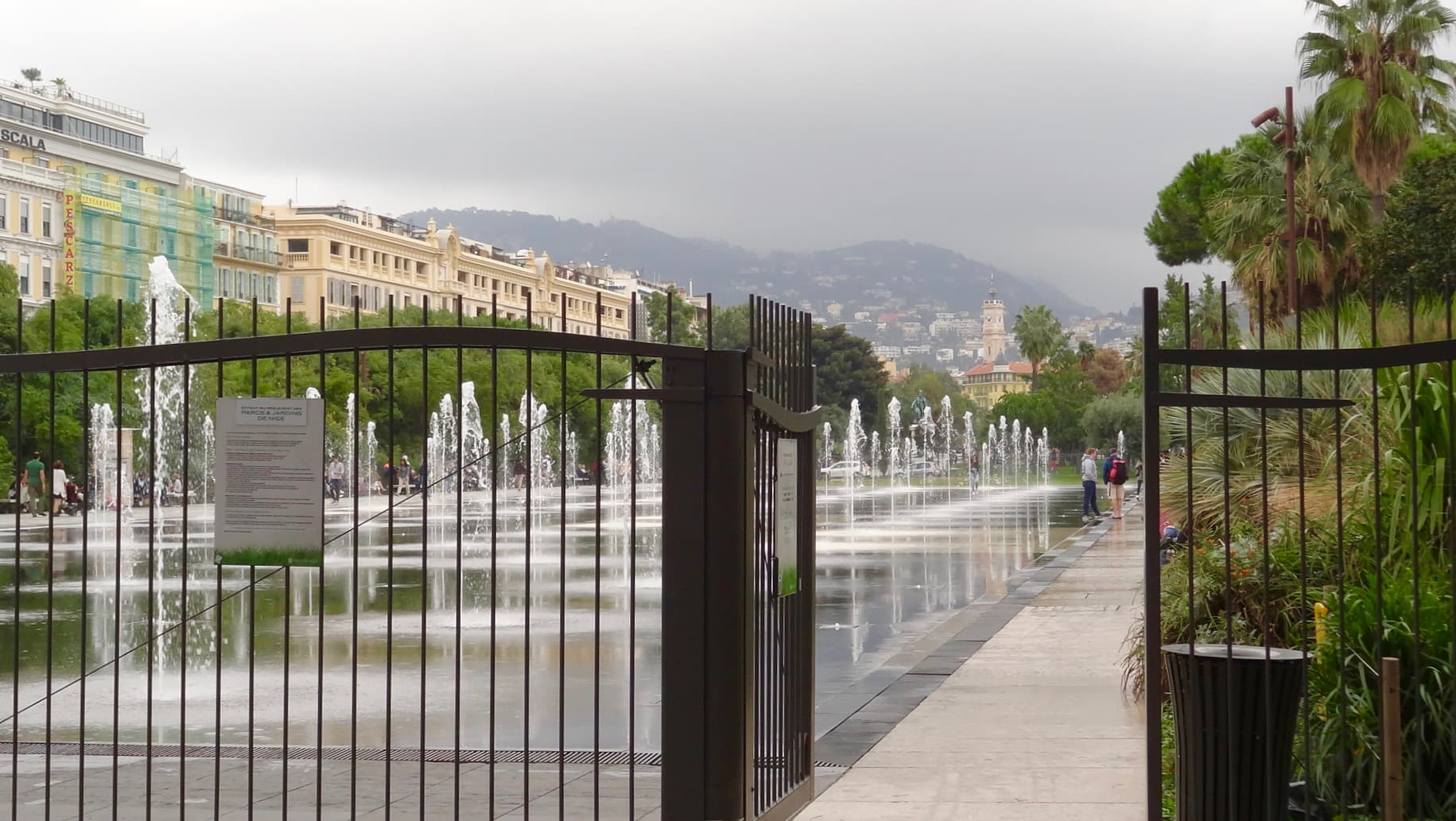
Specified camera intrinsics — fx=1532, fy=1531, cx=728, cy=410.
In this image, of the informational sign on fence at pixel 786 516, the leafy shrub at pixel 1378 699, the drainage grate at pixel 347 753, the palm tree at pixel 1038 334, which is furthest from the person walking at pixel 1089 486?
the palm tree at pixel 1038 334

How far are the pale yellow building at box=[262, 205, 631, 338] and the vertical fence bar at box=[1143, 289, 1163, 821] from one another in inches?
3327

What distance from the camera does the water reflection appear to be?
7117 mm

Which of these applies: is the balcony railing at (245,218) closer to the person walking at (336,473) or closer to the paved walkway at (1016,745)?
the person walking at (336,473)

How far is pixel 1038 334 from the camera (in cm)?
13138

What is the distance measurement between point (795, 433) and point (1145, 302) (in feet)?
5.75

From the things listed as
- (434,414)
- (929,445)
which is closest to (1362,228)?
(434,414)

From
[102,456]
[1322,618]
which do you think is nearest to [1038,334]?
[102,456]

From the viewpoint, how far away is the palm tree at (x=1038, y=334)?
13175cm

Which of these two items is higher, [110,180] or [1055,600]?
[110,180]

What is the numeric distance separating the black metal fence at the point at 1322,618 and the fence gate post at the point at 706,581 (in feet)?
5.08

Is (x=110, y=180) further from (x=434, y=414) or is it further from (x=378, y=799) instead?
(x=378, y=799)

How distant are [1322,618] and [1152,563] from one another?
192cm

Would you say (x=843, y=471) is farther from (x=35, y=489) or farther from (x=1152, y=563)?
(x=1152, y=563)

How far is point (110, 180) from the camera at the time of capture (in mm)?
84125
